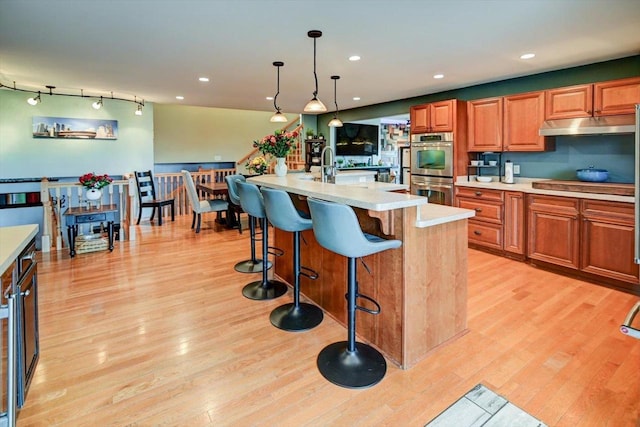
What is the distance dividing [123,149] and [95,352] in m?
5.38

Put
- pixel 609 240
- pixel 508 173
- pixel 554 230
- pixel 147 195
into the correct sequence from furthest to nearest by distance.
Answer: pixel 147 195 < pixel 508 173 < pixel 554 230 < pixel 609 240

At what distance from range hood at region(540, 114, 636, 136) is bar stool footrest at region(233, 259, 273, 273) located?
3629mm

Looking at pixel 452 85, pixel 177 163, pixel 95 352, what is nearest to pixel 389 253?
pixel 95 352

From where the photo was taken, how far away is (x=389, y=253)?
2242 millimetres

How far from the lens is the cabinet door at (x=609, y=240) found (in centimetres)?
334

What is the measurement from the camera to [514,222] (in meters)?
4.31

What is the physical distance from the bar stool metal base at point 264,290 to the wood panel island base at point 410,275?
832 mm

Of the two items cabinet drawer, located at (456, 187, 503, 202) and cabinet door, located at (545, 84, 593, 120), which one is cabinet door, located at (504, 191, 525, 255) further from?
cabinet door, located at (545, 84, 593, 120)

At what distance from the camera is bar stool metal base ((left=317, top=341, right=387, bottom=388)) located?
2.06m

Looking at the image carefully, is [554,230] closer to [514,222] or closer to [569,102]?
[514,222]

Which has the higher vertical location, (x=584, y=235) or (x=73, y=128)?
(x=73, y=128)

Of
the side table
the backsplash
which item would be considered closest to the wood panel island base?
the backsplash

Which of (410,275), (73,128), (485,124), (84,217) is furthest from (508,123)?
(73,128)

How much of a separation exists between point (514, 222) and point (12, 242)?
4.72 m
